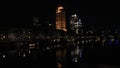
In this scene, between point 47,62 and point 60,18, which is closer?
point 47,62

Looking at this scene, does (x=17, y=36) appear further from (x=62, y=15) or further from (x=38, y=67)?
(x=62, y=15)

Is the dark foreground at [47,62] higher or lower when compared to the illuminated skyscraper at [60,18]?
lower

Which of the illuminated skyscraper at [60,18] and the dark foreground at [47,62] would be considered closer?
the dark foreground at [47,62]

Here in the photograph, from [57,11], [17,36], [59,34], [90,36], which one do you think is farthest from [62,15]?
[17,36]

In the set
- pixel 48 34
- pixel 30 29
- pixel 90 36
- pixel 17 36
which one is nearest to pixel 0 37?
pixel 17 36

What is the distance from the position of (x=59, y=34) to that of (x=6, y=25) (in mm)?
31766

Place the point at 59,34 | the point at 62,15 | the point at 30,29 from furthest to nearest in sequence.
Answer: the point at 62,15
the point at 59,34
the point at 30,29

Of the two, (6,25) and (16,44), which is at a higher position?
(6,25)

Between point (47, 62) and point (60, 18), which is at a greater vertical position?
point (60, 18)

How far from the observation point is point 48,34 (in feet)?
279

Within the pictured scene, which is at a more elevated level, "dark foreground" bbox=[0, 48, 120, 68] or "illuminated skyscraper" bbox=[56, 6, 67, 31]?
"illuminated skyscraper" bbox=[56, 6, 67, 31]

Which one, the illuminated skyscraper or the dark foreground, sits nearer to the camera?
the dark foreground

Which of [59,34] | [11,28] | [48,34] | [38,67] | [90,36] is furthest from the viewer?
[90,36]

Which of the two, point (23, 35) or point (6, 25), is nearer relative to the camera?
point (6, 25)
